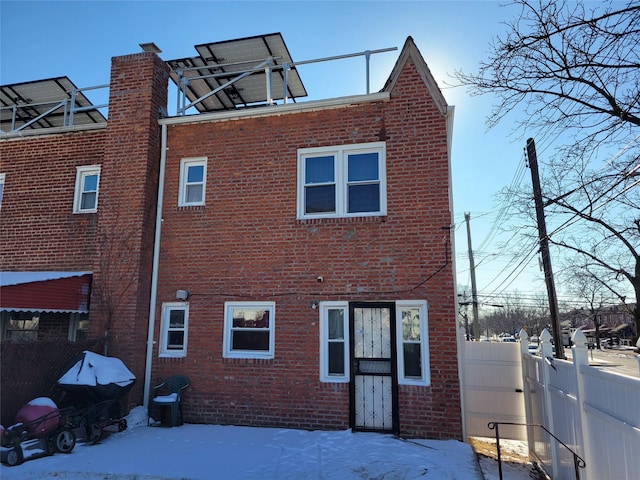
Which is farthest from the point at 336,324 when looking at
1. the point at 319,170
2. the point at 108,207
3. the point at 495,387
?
the point at 108,207

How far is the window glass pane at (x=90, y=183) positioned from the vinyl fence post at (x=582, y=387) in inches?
393

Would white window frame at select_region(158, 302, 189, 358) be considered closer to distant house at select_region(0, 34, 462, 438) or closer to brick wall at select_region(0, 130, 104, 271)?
distant house at select_region(0, 34, 462, 438)

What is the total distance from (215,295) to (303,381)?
2463 millimetres

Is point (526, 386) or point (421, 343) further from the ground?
point (421, 343)

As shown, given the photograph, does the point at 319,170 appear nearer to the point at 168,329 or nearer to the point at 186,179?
the point at 186,179

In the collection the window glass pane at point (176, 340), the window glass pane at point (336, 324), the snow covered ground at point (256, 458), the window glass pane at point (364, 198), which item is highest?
the window glass pane at point (364, 198)

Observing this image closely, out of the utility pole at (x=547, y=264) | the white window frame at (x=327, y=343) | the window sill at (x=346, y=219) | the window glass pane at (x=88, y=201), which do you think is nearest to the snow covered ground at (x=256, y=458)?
the white window frame at (x=327, y=343)

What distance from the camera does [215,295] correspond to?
9102 millimetres

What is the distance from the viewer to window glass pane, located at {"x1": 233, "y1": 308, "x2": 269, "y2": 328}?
29.2ft

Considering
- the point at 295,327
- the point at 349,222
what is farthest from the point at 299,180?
the point at 295,327

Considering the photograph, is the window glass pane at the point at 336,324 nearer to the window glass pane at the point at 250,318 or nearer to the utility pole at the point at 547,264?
the window glass pane at the point at 250,318

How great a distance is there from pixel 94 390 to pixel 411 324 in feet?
18.1

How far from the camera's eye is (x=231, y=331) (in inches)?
354

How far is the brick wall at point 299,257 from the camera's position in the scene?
8.18m
